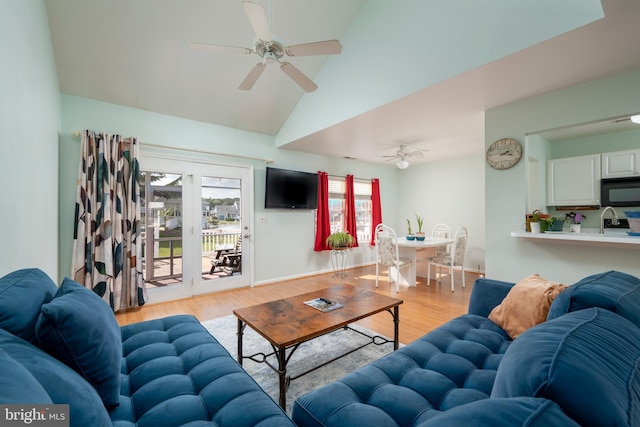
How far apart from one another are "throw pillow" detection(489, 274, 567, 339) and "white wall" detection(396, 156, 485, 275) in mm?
3354

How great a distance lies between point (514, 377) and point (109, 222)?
3931 millimetres

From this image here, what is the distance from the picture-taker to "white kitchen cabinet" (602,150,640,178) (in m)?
2.63

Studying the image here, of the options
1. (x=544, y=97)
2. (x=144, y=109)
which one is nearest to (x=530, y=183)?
(x=544, y=97)

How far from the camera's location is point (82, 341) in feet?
3.33

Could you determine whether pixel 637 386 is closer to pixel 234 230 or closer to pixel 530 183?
pixel 530 183

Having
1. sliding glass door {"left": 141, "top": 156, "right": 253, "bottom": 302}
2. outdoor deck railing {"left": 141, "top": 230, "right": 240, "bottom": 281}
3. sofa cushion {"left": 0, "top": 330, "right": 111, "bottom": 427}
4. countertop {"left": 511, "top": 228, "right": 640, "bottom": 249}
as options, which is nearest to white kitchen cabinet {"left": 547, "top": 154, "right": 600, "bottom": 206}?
countertop {"left": 511, "top": 228, "right": 640, "bottom": 249}

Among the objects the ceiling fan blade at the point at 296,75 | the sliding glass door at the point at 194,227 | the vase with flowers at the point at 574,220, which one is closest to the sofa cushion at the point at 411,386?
the vase with flowers at the point at 574,220

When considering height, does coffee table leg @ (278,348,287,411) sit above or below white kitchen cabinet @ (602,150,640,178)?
below

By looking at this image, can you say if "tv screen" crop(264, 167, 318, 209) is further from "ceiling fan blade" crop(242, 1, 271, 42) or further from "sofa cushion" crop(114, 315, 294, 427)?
"sofa cushion" crop(114, 315, 294, 427)

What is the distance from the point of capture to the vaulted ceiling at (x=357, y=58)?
81.0 inches

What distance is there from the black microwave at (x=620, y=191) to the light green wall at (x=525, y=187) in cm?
38

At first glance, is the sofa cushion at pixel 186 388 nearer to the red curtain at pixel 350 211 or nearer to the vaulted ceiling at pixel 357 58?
the vaulted ceiling at pixel 357 58

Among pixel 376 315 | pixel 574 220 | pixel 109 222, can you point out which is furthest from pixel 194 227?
pixel 574 220

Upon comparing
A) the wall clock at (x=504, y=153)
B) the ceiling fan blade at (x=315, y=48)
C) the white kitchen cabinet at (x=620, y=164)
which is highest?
the ceiling fan blade at (x=315, y=48)
